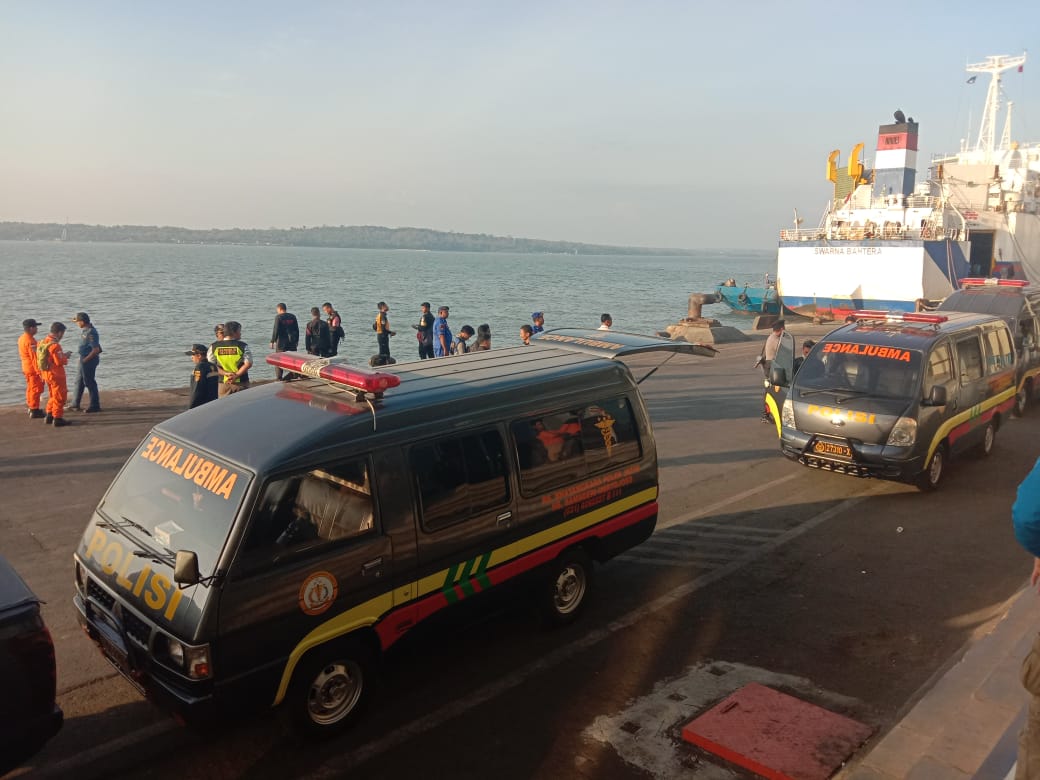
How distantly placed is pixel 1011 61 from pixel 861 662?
150 feet

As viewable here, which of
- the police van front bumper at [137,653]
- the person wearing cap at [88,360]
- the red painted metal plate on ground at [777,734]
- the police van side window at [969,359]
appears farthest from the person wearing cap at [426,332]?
the red painted metal plate on ground at [777,734]

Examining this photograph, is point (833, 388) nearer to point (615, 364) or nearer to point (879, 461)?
point (879, 461)

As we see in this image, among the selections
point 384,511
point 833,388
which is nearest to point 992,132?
point 833,388

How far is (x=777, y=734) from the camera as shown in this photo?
4730 millimetres

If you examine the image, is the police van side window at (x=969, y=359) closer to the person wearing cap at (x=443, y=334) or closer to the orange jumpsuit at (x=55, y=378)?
the person wearing cap at (x=443, y=334)

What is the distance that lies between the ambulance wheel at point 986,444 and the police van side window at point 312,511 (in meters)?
10.3

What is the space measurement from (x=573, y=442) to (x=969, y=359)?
7572 mm

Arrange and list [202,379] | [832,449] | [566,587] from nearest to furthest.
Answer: [566,587]
[832,449]
[202,379]

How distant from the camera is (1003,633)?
584cm

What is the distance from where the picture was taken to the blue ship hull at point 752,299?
157ft

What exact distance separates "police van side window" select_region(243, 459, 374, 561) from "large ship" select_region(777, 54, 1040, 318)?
35405 millimetres

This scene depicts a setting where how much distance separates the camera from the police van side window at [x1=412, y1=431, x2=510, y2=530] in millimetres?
5039

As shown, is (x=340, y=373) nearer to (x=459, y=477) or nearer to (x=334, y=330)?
(x=459, y=477)

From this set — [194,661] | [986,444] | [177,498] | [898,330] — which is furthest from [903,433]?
[194,661]
